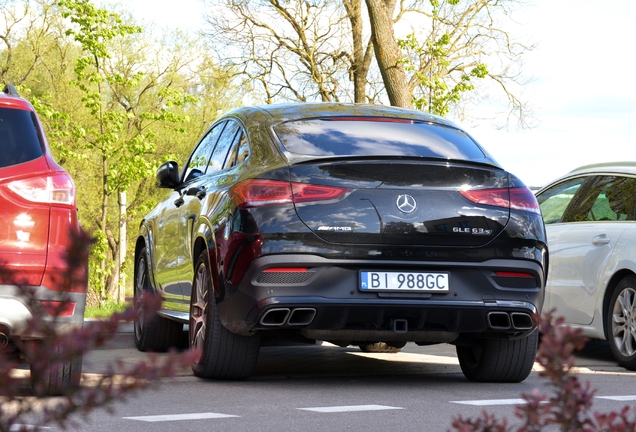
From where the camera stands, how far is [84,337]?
2178 millimetres

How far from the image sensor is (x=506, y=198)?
21.8 ft

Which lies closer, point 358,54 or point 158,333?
point 158,333

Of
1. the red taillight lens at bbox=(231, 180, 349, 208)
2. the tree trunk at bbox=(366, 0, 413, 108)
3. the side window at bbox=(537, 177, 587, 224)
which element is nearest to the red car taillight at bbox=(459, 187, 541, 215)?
the red taillight lens at bbox=(231, 180, 349, 208)

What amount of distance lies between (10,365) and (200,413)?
3521 millimetres

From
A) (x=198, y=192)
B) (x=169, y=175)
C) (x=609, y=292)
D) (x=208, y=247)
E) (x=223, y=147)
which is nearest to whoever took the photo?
(x=208, y=247)

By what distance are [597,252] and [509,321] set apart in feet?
9.53

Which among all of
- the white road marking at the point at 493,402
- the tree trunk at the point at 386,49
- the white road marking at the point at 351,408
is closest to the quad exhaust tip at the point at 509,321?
the white road marking at the point at 493,402

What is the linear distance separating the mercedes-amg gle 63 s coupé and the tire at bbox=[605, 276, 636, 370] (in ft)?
5.65

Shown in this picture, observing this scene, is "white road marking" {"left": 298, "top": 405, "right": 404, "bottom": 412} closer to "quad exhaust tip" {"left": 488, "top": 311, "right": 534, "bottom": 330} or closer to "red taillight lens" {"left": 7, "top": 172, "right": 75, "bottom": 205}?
"quad exhaust tip" {"left": 488, "top": 311, "right": 534, "bottom": 330}

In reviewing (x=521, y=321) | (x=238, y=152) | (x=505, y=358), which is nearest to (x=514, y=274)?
(x=521, y=321)

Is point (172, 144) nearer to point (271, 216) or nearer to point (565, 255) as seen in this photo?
point (565, 255)

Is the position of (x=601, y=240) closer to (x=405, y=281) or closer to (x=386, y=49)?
(x=405, y=281)

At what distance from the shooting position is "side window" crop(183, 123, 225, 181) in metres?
8.27

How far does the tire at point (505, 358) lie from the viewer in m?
7.02
